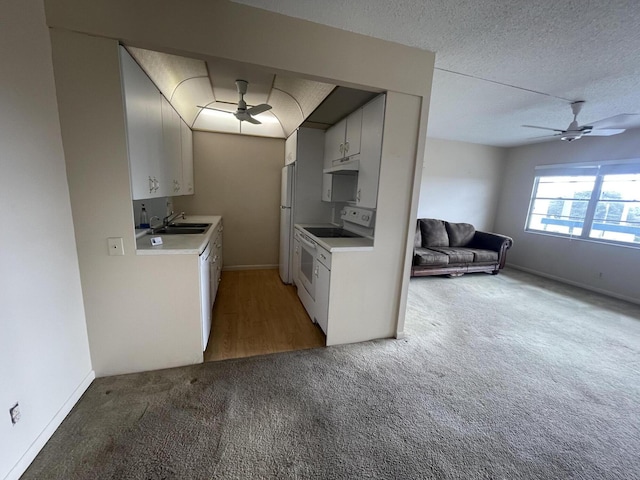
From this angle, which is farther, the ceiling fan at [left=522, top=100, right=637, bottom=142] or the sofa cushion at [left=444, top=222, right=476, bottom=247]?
the sofa cushion at [left=444, top=222, right=476, bottom=247]

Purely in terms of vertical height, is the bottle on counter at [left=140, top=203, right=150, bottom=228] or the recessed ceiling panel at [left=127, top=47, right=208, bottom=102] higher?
the recessed ceiling panel at [left=127, top=47, right=208, bottom=102]

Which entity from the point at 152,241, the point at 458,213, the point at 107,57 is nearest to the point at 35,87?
the point at 107,57

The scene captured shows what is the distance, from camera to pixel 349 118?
10.00 ft

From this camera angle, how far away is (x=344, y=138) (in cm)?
315

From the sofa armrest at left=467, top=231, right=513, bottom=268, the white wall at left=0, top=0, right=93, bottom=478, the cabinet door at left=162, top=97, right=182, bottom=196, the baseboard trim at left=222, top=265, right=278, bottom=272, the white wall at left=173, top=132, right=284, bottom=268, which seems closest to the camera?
the white wall at left=0, top=0, right=93, bottom=478

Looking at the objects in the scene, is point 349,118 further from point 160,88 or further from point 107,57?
point 107,57

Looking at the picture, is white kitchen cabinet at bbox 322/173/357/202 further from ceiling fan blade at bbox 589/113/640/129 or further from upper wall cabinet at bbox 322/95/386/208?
ceiling fan blade at bbox 589/113/640/129

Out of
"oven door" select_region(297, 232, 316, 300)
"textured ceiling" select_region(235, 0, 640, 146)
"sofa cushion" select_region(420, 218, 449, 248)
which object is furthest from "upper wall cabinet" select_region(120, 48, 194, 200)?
"sofa cushion" select_region(420, 218, 449, 248)

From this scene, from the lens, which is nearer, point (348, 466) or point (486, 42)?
point (348, 466)

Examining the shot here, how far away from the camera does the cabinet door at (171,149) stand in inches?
105

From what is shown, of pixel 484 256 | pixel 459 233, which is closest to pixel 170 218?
pixel 459 233

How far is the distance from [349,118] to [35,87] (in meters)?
2.62

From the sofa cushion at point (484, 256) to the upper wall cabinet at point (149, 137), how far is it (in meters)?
5.31

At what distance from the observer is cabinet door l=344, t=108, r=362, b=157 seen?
109 inches
